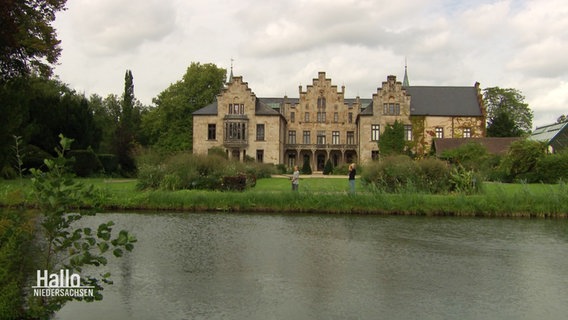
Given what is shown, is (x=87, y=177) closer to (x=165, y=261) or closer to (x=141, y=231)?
(x=141, y=231)

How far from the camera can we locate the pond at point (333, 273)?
22.3ft

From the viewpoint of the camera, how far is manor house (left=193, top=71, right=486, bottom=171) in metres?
49.2

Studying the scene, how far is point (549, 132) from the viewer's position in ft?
145

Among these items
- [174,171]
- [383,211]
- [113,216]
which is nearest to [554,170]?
[383,211]

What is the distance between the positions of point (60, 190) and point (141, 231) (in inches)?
323

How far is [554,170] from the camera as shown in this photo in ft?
93.0

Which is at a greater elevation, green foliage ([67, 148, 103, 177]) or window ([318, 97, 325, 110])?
window ([318, 97, 325, 110])

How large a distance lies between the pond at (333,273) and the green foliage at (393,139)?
33218 mm

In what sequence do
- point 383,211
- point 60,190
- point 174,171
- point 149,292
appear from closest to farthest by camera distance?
point 60,190
point 149,292
point 383,211
point 174,171

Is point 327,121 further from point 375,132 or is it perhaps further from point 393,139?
→ point 393,139

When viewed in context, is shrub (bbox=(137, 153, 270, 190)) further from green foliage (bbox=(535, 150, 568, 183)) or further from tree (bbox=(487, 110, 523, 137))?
tree (bbox=(487, 110, 523, 137))

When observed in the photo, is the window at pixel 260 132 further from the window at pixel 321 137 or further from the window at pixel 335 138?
the window at pixel 335 138

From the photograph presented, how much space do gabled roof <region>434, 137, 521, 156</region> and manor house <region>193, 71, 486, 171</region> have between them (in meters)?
6.46
